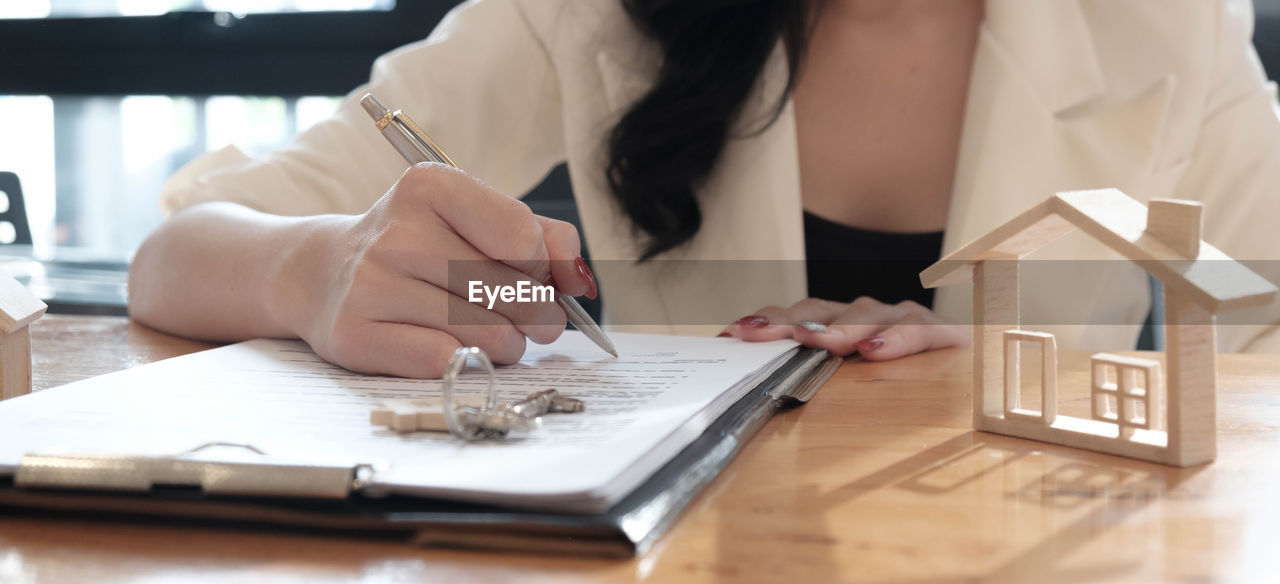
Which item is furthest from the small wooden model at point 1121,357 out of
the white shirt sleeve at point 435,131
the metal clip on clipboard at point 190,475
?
the white shirt sleeve at point 435,131

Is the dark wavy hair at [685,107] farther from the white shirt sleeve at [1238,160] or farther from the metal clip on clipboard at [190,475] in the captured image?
the metal clip on clipboard at [190,475]

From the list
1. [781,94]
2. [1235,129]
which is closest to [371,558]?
[781,94]

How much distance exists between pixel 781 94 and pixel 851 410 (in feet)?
2.12

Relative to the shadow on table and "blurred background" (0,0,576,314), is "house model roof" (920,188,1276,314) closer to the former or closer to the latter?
the shadow on table

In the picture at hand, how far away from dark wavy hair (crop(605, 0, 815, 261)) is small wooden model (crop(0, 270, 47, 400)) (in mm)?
648

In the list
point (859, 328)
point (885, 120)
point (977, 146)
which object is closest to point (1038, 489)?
point (859, 328)

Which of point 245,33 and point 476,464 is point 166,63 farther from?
point 476,464

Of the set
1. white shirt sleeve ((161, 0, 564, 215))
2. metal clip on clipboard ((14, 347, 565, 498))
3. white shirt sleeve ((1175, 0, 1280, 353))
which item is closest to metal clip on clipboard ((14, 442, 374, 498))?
metal clip on clipboard ((14, 347, 565, 498))

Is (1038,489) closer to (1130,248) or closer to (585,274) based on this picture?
(1130,248)

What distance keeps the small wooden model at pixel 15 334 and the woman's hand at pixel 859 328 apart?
449 mm

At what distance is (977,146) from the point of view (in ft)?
3.44

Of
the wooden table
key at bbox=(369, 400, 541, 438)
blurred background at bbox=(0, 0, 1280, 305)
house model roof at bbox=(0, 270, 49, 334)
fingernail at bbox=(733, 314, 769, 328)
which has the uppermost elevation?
blurred background at bbox=(0, 0, 1280, 305)

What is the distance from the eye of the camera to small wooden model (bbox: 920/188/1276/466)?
40 centimetres

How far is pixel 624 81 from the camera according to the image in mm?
1158
